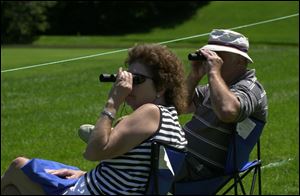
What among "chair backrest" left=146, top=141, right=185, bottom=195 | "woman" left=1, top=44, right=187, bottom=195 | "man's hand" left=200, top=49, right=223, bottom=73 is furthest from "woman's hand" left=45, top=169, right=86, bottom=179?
"man's hand" left=200, top=49, right=223, bottom=73

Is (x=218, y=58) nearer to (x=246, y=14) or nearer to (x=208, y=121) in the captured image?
(x=208, y=121)

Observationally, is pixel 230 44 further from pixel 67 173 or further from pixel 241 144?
pixel 67 173

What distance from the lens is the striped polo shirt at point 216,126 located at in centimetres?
402

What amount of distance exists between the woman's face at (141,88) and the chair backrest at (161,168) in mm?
250

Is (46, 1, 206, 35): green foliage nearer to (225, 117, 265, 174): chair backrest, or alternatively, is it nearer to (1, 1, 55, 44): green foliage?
(1, 1, 55, 44): green foliage

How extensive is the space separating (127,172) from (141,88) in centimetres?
39

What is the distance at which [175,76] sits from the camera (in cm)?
342

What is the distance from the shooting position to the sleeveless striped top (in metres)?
3.23

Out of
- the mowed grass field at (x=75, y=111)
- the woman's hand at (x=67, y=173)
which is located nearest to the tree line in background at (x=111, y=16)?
the mowed grass field at (x=75, y=111)

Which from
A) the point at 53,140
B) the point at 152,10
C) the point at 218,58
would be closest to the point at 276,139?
the point at 53,140

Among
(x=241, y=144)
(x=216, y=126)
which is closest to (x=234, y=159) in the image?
(x=241, y=144)

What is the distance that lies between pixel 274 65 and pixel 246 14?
3120cm

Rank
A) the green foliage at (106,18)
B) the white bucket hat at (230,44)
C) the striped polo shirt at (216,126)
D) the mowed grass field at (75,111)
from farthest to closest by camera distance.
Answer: the green foliage at (106,18) < the mowed grass field at (75,111) < the white bucket hat at (230,44) < the striped polo shirt at (216,126)

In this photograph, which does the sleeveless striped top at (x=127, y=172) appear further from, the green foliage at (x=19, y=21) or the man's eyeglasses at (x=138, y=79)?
the green foliage at (x=19, y=21)
